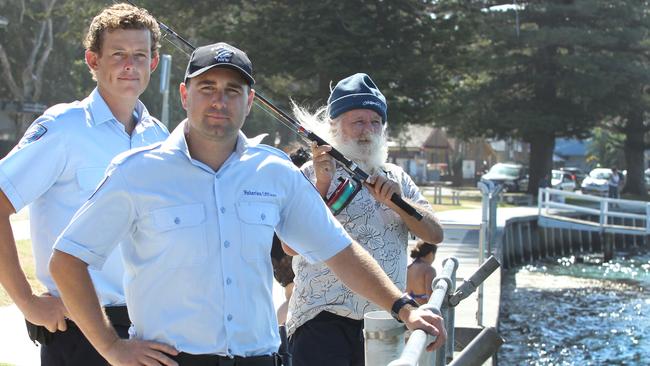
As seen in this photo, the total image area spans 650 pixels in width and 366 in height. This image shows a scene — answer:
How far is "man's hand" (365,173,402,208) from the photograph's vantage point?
15.4 feet

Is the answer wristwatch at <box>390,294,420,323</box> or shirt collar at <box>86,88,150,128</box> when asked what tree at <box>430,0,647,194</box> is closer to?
shirt collar at <box>86,88,150,128</box>

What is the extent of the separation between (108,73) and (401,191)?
5.09 ft

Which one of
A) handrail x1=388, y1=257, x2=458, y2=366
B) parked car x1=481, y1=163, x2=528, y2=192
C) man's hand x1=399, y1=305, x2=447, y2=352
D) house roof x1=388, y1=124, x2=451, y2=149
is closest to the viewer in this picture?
handrail x1=388, y1=257, x2=458, y2=366

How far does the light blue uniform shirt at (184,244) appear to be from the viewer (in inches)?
120

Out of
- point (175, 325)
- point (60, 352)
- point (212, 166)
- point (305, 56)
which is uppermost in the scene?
point (305, 56)

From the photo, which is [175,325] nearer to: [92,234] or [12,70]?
[92,234]

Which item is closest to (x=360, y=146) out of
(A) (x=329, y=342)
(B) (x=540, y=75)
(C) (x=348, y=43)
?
(A) (x=329, y=342)

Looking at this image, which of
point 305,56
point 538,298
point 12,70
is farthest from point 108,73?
point 12,70

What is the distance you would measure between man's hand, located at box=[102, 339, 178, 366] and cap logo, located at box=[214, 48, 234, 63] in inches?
35.6

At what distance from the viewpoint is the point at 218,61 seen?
3.16m

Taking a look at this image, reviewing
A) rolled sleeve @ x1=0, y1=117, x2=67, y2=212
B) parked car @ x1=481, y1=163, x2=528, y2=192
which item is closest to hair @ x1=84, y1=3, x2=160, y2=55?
rolled sleeve @ x1=0, y1=117, x2=67, y2=212

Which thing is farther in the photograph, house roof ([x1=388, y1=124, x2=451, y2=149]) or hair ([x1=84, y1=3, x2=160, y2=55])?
house roof ([x1=388, y1=124, x2=451, y2=149])

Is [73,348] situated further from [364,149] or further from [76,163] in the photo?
[364,149]

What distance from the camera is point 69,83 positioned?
60594 mm
